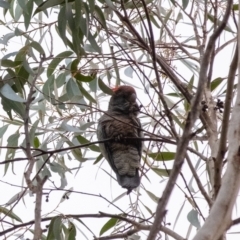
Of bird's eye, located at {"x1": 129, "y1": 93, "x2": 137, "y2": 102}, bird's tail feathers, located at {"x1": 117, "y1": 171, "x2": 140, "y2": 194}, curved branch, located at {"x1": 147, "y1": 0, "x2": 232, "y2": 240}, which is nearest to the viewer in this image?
curved branch, located at {"x1": 147, "y1": 0, "x2": 232, "y2": 240}

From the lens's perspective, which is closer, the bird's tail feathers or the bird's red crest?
the bird's tail feathers

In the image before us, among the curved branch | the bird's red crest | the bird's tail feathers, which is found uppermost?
the bird's red crest

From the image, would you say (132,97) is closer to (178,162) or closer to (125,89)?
(125,89)

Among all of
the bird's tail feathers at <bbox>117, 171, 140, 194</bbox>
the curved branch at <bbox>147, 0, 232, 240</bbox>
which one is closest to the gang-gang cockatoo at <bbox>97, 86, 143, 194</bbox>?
the bird's tail feathers at <bbox>117, 171, 140, 194</bbox>

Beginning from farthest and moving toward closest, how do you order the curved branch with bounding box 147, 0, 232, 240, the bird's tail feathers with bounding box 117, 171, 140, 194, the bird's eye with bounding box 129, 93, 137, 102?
the bird's eye with bounding box 129, 93, 137, 102 < the bird's tail feathers with bounding box 117, 171, 140, 194 < the curved branch with bounding box 147, 0, 232, 240

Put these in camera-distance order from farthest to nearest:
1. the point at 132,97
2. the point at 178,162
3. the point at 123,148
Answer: the point at 132,97 < the point at 123,148 < the point at 178,162

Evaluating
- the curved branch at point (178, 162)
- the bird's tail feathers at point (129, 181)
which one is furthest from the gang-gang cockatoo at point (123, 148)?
the curved branch at point (178, 162)

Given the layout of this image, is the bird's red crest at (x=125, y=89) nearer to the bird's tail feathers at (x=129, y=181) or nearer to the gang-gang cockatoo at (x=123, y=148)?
the gang-gang cockatoo at (x=123, y=148)

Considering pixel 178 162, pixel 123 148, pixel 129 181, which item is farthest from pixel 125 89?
pixel 178 162

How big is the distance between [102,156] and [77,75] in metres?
0.41

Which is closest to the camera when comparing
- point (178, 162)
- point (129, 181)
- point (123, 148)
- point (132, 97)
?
point (178, 162)

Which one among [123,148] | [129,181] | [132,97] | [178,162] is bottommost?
[178,162]

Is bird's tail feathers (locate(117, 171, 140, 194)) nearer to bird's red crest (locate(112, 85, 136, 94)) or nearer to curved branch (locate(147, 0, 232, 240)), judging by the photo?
bird's red crest (locate(112, 85, 136, 94))

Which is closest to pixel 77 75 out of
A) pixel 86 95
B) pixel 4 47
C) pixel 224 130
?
pixel 86 95
